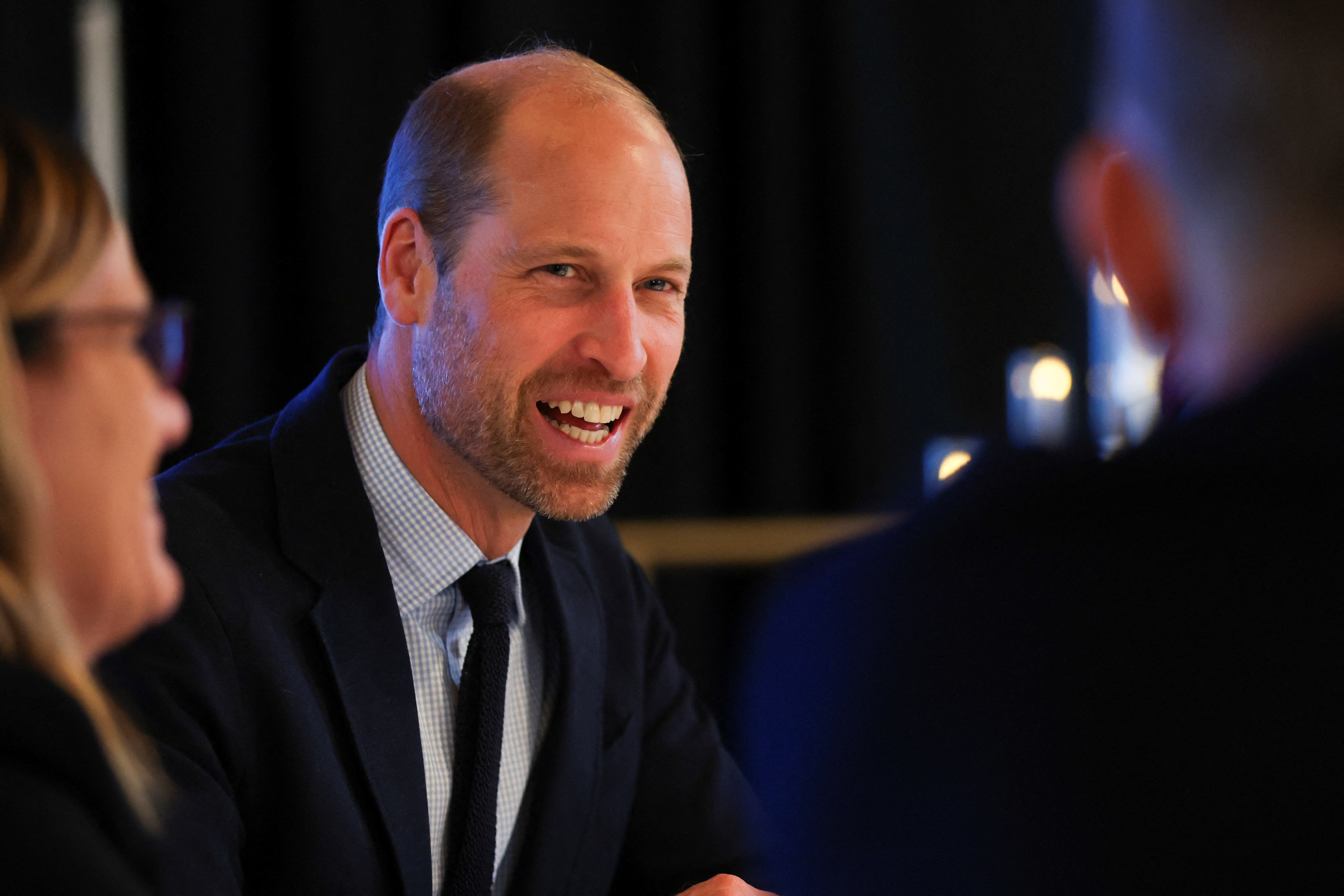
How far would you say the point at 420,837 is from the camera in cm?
123

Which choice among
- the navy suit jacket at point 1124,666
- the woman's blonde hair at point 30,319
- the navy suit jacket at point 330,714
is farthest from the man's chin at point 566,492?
the navy suit jacket at point 1124,666

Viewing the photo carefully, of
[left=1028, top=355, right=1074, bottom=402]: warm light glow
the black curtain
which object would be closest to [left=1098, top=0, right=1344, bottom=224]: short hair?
[left=1028, top=355, right=1074, bottom=402]: warm light glow

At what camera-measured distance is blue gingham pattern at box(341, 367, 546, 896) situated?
51.4 inches

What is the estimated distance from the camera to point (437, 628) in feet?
4.45

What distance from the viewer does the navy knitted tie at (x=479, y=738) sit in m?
1.26

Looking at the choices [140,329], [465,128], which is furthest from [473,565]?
[140,329]

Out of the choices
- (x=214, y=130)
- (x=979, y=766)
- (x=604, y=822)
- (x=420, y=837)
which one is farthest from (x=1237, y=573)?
(x=214, y=130)

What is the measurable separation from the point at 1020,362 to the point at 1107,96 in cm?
288

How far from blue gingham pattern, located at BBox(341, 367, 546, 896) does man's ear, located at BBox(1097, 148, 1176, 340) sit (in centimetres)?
83

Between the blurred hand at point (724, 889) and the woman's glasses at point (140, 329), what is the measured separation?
0.84 m

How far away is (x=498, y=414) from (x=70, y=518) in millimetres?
764

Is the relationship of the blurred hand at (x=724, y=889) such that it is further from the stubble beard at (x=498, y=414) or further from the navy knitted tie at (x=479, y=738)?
the stubble beard at (x=498, y=414)

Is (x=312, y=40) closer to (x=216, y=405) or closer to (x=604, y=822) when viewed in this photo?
(x=216, y=405)

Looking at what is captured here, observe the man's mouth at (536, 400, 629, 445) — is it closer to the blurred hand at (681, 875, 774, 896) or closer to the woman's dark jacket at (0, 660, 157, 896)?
the blurred hand at (681, 875, 774, 896)
